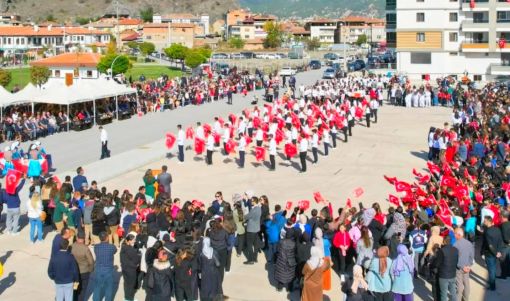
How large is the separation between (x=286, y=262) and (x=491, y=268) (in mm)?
3789

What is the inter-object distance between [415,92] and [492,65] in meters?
22.2

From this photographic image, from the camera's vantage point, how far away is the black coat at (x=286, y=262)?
12.2 metres

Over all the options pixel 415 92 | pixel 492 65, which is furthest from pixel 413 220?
pixel 492 65

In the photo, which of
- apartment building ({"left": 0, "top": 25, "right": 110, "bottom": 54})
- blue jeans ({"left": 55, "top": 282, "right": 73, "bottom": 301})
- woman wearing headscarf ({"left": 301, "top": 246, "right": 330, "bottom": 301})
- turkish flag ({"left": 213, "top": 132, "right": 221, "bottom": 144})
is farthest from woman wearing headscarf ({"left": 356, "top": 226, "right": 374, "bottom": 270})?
apartment building ({"left": 0, "top": 25, "right": 110, "bottom": 54})

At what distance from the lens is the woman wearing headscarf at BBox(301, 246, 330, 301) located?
10648 millimetres

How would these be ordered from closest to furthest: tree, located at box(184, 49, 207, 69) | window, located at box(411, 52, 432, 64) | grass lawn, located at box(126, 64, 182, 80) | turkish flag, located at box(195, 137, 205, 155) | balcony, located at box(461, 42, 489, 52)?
turkish flag, located at box(195, 137, 205, 155), balcony, located at box(461, 42, 489, 52), window, located at box(411, 52, 432, 64), tree, located at box(184, 49, 207, 69), grass lawn, located at box(126, 64, 182, 80)

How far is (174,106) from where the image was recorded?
4281 centimetres

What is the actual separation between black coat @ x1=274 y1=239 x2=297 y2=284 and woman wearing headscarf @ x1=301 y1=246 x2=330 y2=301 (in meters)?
1.36

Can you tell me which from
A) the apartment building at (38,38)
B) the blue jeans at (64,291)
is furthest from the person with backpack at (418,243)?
the apartment building at (38,38)

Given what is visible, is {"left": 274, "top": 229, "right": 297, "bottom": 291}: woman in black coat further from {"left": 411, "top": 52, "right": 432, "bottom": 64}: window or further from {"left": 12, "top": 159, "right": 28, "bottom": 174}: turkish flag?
{"left": 411, "top": 52, "right": 432, "bottom": 64}: window

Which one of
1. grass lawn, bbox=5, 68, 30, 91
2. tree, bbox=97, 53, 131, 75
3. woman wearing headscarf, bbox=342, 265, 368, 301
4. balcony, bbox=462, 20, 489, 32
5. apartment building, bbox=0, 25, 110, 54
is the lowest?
woman wearing headscarf, bbox=342, 265, 368, 301

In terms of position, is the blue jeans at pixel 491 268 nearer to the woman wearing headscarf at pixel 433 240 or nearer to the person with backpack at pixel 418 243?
the woman wearing headscarf at pixel 433 240

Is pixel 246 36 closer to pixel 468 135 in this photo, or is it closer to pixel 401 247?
pixel 468 135

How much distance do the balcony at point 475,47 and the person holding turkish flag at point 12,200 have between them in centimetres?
5118
